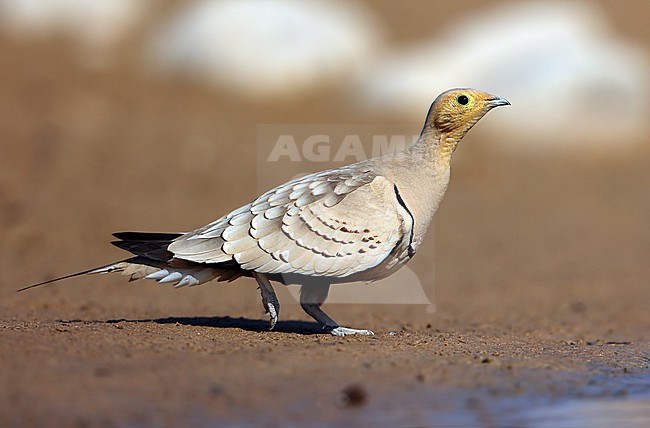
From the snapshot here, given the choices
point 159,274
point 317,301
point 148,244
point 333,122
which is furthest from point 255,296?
point 333,122

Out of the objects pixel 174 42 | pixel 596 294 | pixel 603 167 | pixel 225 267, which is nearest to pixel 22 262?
pixel 225 267

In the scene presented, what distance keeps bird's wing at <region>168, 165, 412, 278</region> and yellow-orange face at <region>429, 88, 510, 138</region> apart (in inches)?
34.3

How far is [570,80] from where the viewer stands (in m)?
21.6

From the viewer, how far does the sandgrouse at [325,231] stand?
23.6 ft

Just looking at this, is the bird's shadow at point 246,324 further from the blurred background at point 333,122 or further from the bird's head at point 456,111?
the blurred background at point 333,122

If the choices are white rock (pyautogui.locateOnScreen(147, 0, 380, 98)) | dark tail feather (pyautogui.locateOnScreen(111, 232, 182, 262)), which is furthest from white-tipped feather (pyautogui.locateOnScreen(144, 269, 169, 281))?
white rock (pyautogui.locateOnScreen(147, 0, 380, 98))

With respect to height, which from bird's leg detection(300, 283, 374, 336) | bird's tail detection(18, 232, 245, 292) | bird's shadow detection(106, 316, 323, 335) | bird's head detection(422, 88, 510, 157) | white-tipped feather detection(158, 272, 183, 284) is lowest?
bird's shadow detection(106, 316, 323, 335)

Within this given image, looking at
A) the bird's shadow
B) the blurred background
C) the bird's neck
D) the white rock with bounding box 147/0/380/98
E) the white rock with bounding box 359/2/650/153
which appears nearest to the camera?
the bird's neck

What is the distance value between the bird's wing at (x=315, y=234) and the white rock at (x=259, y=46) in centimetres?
1466

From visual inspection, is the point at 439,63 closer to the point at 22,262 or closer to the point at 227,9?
the point at 227,9

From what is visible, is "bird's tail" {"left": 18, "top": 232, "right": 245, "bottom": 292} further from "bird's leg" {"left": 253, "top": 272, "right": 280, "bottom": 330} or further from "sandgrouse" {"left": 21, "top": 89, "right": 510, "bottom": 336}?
"bird's leg" {"left": 253, "top": 272, "right": 280, "bottom": 330}

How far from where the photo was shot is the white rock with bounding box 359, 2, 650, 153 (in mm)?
21391

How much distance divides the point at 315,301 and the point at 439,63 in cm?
1547

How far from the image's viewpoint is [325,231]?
7219 mm
